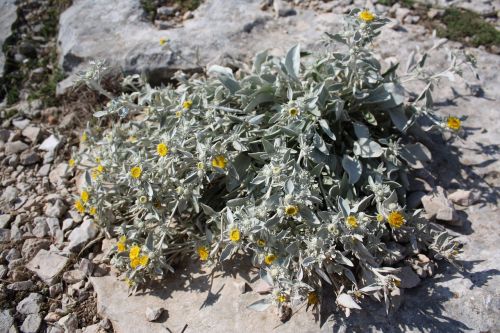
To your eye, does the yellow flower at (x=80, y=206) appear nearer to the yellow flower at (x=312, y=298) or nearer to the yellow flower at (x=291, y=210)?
the yellow flower at (x=291, y=210)

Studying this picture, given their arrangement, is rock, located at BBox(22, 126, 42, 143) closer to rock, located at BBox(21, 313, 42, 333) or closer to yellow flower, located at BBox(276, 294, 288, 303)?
rock, located at BBox(21, 313, 42, 333)

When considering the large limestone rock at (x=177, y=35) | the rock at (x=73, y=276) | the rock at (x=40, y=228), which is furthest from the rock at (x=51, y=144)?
the rock at (x=73, y=276)

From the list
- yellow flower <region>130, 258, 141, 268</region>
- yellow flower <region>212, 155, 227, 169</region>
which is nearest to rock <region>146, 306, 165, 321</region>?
yellow flower <region>130, 258, 141, 268</region>

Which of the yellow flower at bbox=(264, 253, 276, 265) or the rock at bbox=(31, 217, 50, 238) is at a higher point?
the yellow flower at bbox=(264, 253, 276, 265)

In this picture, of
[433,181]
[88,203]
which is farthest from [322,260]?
[88,203]

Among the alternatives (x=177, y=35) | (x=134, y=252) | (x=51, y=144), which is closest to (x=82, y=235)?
(x=134, y=252)

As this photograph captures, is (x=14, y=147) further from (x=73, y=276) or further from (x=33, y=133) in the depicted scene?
(x=73, y=276)
